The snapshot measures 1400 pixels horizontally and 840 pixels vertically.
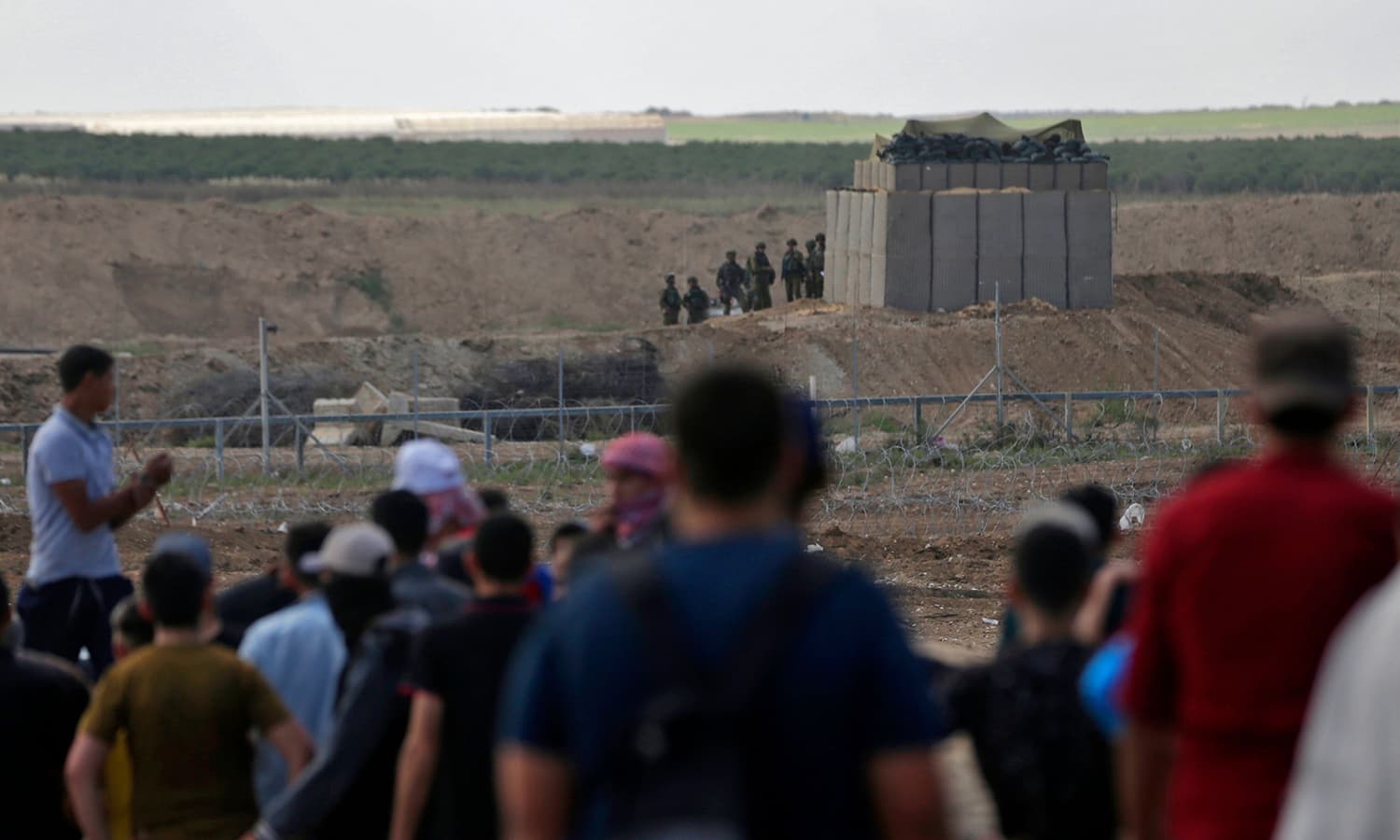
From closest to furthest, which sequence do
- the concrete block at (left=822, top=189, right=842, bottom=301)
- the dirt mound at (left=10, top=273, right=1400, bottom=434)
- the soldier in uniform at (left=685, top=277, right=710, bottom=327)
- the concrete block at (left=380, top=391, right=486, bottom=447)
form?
the concrete block at (left=380, top=391, right=486, bottom=447), the dirt mound at (left=10, top=273, right=1400, bottom=434), the soldier in uniform at (left=685, top=277, right=710, bottom=327), the concrete block at (left=822, top=189, right=842, bottom=301)

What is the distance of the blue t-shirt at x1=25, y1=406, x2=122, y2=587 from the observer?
696cm

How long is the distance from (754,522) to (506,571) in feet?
5.48

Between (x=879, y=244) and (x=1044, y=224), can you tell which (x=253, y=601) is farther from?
(x=1044, y=224)

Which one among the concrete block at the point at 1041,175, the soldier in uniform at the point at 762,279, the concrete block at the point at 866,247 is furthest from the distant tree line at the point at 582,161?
the concrete block at the point at 1041,175

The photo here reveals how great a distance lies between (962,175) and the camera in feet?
104

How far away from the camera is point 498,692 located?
4395 millimetres

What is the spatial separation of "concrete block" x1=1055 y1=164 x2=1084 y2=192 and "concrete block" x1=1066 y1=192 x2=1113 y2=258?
52 cm

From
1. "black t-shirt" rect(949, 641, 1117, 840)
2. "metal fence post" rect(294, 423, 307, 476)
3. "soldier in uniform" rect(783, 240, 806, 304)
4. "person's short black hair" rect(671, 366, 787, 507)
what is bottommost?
"metal fence post" rect(294, 423, 307, 476)

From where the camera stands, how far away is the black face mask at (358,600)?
5172 millimetres

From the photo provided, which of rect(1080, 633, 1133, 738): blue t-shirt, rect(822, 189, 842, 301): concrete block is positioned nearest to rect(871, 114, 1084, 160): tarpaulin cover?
rect(822, 189, 842, 301): concrete block

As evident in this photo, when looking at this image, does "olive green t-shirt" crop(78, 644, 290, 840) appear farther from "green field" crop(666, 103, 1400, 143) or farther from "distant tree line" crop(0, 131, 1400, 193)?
"green field" crop(666, 103, 1400, 143)

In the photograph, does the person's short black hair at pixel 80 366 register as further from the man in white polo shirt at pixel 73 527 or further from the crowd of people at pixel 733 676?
the crowd of people at pixel 733 676

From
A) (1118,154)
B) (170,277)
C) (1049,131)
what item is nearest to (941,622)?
(1049,131)

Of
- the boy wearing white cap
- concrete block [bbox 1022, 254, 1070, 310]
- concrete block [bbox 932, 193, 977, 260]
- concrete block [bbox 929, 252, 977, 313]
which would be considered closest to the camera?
the boy wearing white cap
